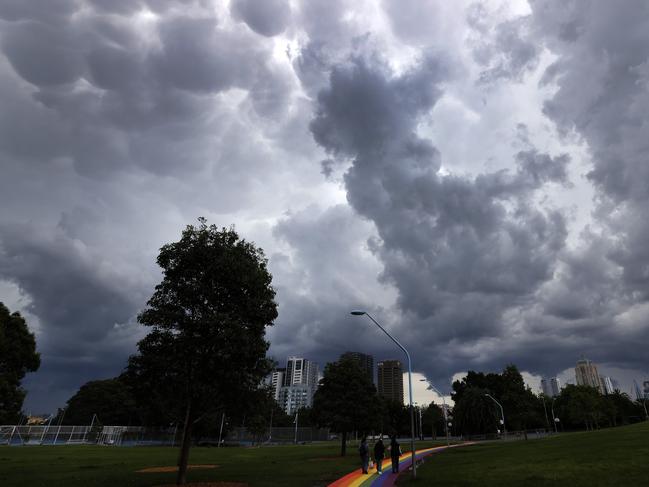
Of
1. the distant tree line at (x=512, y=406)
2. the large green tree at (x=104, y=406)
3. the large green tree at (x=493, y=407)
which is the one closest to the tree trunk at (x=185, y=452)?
the distant tree line at (x=512, y=406)

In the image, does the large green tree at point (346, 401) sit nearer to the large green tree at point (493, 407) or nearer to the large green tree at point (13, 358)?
the large green tree at point (13, 358)

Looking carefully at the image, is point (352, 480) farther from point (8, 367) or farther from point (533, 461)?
point (8, 367)

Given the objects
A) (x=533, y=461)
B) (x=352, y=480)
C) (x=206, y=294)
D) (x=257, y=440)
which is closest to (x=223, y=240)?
(x=206, y=294)

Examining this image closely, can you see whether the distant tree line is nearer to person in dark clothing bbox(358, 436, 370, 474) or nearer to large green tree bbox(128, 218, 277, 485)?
person in dark clothing bbox(358, 436, 370, 474)

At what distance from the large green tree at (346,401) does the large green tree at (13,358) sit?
3028cm

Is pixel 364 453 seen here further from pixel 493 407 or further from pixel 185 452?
pixel 493 407

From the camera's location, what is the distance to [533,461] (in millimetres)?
29734

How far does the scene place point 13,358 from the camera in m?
43.8

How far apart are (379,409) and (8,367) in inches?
1530

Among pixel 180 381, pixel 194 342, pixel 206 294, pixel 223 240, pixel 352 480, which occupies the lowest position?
pixel 352 480

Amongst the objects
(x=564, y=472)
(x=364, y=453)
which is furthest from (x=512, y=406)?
(x=564, y=472)

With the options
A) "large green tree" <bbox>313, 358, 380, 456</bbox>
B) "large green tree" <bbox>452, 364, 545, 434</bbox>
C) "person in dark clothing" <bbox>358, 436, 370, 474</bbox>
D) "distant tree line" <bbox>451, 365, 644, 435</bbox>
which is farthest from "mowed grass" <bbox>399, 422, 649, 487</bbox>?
"large green tree" <bbox>452, 364, 545, 434</bbox>

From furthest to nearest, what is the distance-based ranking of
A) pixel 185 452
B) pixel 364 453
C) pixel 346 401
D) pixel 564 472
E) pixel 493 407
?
pixel 493 407 < pixel 346 401 < pixel 364 453 < pixel 564 472 < pixel 185 452

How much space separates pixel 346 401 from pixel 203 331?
2800 cm
